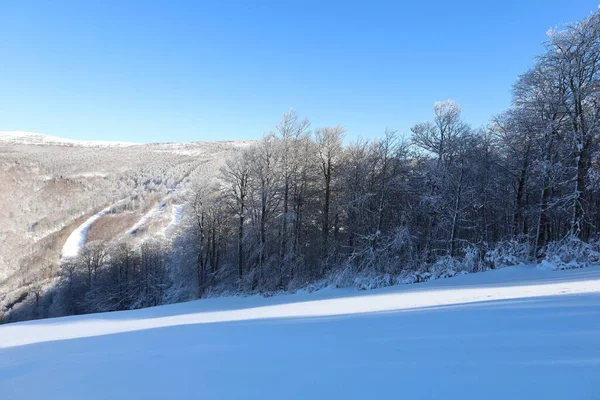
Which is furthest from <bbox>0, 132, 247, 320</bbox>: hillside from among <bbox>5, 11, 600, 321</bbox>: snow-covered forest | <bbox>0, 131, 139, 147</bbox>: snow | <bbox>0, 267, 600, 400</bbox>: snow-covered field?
<bbox>0, 131, 139, 147</bbox>: snow

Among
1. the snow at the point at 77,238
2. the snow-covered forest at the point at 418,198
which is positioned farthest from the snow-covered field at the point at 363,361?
the snow at the point at 77,238

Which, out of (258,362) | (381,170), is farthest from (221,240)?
(258,362)

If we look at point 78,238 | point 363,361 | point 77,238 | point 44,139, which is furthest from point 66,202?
point 44,139

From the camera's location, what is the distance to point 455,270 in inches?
442

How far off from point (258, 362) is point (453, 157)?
17.0m

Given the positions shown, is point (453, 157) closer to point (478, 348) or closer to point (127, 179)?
point (478, 348)

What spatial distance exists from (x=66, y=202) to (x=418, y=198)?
81.5 metres

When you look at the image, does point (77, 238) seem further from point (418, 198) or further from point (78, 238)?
point (418, 198)

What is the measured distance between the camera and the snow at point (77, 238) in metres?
44.8

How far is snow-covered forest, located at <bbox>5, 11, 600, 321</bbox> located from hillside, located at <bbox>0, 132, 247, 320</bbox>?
1081 centimetres

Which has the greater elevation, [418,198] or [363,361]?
[418,198]

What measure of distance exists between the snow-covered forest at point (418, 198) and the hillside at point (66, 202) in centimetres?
1081

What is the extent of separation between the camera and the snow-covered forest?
1075 centimetres

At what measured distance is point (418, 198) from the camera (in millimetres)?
17750
